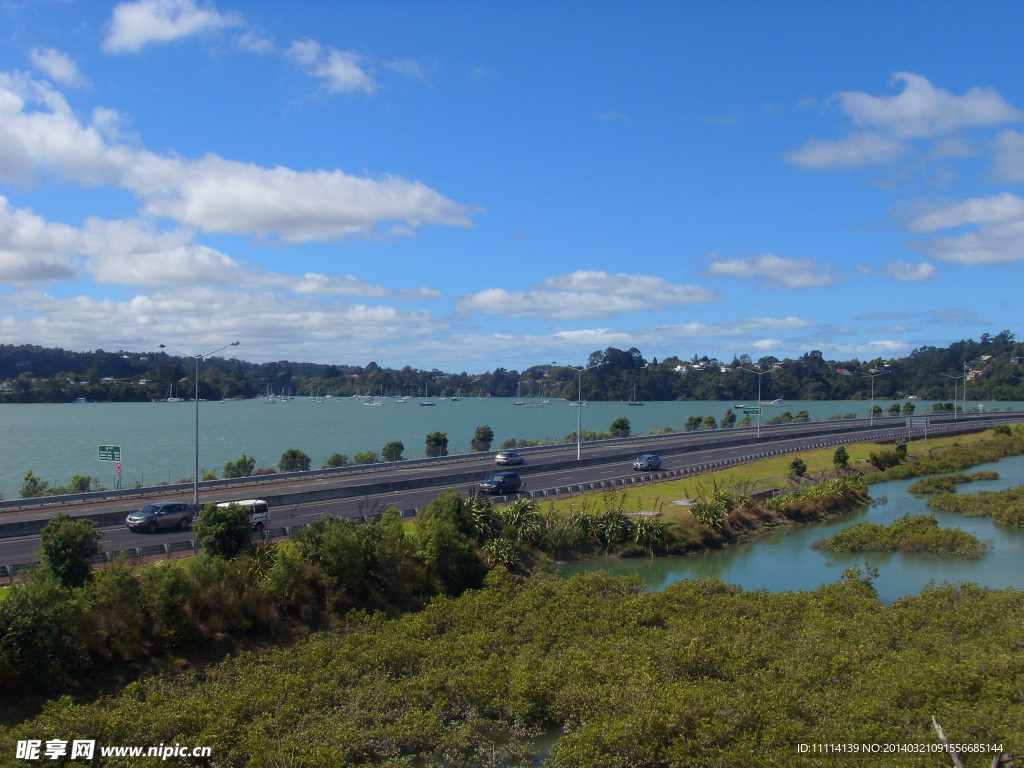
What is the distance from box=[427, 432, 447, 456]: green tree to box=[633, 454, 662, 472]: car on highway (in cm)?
1859

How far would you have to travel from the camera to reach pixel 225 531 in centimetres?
2708

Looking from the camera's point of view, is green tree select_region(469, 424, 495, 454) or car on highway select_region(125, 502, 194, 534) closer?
car on highway select_region(125, 502, 194, 534)

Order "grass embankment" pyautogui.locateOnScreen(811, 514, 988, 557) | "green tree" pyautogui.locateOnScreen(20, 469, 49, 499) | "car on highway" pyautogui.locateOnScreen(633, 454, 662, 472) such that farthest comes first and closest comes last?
1. "car on highway" pyautogui.locateOnScreen(633, 454, 662, 472)
2. "green tree" pyautogui.locateOnScreen(20, 469, 49, 499)
3. "grass embankment" pyautogui.locateOnScreen(811, 514, 988, 557)

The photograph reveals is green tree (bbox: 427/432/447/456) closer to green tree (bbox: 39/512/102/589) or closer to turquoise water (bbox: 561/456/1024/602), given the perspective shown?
turquoise water (bbox: 561/456/1024/602)

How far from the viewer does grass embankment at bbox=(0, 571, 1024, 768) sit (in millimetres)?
16000

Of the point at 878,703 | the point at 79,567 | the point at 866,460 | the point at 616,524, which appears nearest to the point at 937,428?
the point at 866,460

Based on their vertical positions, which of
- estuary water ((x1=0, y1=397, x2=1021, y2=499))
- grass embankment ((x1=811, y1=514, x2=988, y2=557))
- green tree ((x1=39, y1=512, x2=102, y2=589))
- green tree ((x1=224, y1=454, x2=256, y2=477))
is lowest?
estuary water ((x1=0, y1=397, x2=1021, y2=499))

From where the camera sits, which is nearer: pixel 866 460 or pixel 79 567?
pixel 79 567

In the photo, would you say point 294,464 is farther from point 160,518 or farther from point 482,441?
point 482,441

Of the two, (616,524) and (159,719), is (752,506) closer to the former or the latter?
(616,524)

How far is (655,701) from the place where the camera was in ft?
57.2

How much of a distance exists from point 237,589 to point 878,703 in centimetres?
1897

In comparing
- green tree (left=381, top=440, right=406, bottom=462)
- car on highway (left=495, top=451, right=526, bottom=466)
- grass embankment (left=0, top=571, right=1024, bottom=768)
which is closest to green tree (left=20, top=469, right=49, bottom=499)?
green tree (left=381, top=440, right=406, bottom=462)

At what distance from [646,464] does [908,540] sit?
23361 mm
